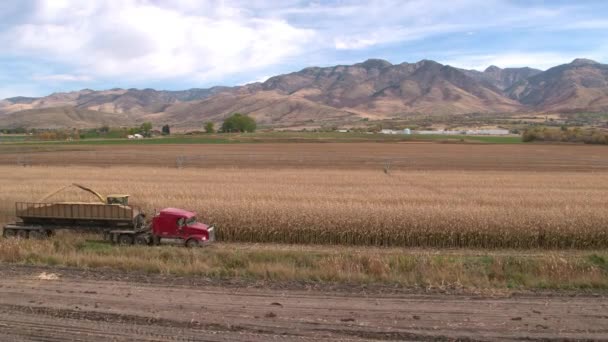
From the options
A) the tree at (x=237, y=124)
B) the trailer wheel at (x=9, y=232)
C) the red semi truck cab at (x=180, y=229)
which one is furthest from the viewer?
the tree at (x=237, y=124)

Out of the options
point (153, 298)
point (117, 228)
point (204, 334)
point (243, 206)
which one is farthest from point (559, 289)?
point (117, 228)

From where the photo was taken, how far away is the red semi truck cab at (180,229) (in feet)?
57.5

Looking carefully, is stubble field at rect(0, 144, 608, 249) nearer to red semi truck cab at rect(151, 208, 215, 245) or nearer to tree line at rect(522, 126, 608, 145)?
red semi truck cab at rect(151, 208, 215, 245)

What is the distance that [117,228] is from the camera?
1839cm

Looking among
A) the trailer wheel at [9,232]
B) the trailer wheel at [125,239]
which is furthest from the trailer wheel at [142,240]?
the trailer wheel at [9,232]

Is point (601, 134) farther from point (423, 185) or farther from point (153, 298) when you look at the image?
point (153, 298)

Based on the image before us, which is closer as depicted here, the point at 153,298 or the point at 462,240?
the point at 153,298

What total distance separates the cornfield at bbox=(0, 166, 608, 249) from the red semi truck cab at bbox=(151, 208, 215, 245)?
2.26m

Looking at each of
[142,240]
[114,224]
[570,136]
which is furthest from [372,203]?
[570,136]

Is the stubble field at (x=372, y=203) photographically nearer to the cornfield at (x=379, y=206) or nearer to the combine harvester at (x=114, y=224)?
the cornfield at (x=379, y=206)

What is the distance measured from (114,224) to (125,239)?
0.99 metres

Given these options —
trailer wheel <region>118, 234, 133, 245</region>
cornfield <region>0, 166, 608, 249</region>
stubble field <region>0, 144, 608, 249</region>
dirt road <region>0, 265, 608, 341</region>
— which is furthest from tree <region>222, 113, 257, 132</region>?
dirt road <region>0, 265, 608, 341</region>

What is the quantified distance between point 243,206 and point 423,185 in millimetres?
14023

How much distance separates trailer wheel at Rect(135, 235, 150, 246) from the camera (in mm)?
17766
